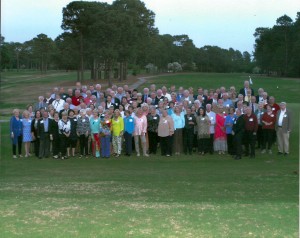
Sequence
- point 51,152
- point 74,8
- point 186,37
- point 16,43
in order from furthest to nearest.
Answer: point 16,43, point 186,37, point 74,8, point 51,152

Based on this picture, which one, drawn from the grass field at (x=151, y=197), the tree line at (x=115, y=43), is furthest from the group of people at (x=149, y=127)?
the tree line at (x=115, y=43)

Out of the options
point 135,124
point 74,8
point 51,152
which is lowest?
point 51,152

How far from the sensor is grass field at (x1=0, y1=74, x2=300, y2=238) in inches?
262

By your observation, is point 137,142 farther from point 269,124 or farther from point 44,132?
point 269,124

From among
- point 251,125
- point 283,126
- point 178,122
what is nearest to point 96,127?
point 178,122

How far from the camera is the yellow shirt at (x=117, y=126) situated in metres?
17.0

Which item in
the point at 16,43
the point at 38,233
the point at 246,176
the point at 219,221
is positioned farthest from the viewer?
the point at 16,43

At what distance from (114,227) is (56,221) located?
976 mm

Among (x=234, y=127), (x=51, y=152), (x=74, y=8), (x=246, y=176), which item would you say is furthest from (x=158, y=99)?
(x=74, y=8)

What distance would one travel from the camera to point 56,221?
709 centimetres

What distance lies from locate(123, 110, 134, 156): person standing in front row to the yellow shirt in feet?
0.69

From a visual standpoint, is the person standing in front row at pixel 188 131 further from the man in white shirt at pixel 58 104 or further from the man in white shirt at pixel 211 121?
the man in white shirt at pixel 58 104

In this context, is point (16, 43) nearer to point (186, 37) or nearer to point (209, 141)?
point (186, 37)

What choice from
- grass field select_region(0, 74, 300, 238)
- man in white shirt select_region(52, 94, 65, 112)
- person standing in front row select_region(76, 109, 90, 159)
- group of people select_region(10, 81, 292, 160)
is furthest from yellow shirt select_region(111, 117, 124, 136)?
man in white shirt select_region(52, 94, 65, 112)
